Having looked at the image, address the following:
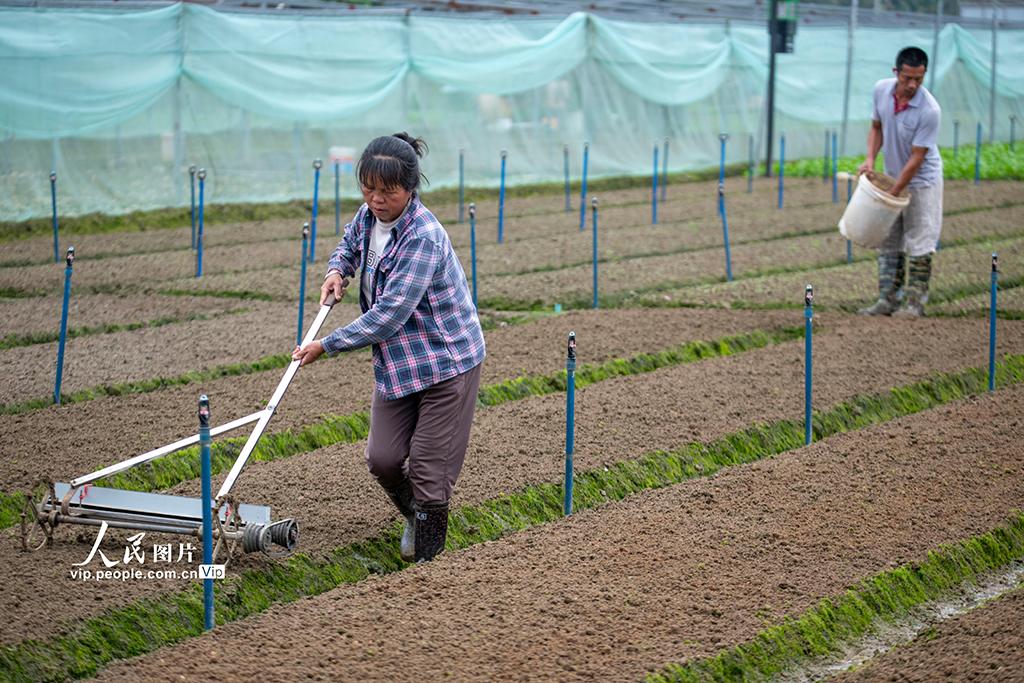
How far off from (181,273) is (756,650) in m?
9.21

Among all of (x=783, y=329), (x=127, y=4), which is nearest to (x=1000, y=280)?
(x=783, y=329)

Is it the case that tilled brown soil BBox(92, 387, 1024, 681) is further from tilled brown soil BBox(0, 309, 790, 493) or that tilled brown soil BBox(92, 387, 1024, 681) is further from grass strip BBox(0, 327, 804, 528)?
tilled brown soil BBox(0, 309, 790, 493)

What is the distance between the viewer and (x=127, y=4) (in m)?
16.7

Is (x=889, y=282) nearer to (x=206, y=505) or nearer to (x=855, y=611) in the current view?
(x=855, y=611)

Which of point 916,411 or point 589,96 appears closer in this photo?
point 916,411

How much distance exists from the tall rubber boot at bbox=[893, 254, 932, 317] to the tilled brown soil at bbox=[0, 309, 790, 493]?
840 millimetres

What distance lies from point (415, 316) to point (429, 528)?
822 millimetres

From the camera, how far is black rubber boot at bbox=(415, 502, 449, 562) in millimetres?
5094

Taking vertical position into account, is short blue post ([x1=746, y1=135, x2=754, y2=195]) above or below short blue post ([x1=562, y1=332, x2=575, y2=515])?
below

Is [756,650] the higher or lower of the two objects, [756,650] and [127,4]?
the lower

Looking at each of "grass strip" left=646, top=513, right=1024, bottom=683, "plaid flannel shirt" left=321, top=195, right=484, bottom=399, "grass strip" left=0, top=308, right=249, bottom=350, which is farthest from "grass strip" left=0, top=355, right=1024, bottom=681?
"grass strip" left=0, top=308, right=249, bottom=350

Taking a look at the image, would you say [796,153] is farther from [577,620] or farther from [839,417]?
[577,620]

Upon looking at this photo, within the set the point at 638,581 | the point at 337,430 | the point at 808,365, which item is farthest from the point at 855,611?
the point at 337,430

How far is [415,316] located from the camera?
16.3ft
